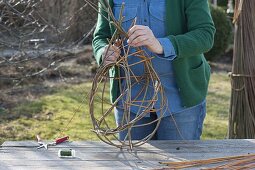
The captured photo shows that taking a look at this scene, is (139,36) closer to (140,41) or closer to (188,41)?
(140,41)

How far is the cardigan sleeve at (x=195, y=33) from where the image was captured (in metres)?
2.28

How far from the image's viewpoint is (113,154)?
2238mm

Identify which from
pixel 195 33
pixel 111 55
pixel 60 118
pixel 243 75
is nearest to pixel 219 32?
pixel 60 118

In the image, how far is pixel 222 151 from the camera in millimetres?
2270

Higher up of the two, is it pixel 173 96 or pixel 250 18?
pixel 250 18

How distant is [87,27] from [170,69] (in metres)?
4.82

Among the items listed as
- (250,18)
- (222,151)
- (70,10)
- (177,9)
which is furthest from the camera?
(70,10)

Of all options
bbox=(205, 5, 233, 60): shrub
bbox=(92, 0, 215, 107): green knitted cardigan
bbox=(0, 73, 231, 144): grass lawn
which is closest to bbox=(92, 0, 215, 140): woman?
bbox=(92, 0, 215, 107): green knitted cardigan

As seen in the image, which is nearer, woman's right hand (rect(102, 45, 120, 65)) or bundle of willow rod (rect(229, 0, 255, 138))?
woman's right hand (rect(102, 45, 120, 65))

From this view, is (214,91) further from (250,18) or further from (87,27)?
(250,18)

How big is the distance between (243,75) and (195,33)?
1.62 meters

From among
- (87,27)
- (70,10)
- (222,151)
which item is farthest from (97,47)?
(87,27)

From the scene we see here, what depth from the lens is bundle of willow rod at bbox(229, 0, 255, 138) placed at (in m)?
3.71

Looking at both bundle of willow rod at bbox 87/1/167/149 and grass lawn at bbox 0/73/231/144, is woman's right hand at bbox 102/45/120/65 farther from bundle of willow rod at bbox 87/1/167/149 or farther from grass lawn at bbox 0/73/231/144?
grass lawn at bbox 0/73/231/144
